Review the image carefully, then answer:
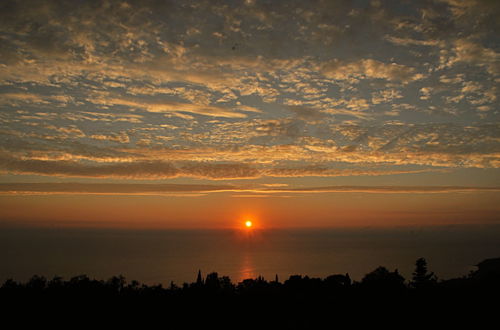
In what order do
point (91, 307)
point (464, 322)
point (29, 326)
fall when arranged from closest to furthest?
point (464, 322)
point (29, 326)
point (91, 307)

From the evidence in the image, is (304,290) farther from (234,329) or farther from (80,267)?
(80,267)

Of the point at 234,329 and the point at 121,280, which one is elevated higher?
the point at 121,280

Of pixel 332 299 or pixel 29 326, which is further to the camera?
pixel 332 299

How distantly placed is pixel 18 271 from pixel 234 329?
603 ft

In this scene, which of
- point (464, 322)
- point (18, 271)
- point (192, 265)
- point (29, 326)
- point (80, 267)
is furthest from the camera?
point (192, 265)

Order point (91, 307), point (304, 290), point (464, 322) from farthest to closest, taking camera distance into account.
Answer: point (304, 290), point (91, 307), point (464, 322)

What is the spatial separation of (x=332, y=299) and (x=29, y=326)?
2768 cm

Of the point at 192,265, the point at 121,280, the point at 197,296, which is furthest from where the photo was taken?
the point at 192,265

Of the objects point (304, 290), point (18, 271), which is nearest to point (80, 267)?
point (18, 271)

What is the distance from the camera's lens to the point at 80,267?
182 m

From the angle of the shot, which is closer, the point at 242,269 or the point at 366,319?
the point at 366,319

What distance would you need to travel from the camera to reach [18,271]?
167 metres

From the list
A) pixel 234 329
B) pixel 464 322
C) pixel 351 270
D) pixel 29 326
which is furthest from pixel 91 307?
pixel 351 270

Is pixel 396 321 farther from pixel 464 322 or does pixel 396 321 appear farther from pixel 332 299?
pixel 332 299
